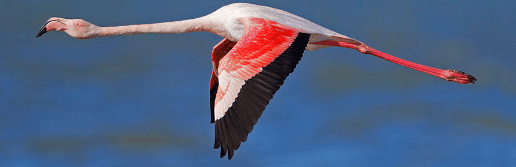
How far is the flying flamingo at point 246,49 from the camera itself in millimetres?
11477

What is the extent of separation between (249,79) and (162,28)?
121 inches

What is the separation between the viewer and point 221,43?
48.4ft

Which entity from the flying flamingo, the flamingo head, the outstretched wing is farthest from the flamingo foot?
the flamingo head

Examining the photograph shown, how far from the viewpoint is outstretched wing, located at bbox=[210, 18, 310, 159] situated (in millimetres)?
11383

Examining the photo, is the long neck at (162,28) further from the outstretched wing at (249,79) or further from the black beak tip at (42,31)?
the outstretched wing at (249,79)

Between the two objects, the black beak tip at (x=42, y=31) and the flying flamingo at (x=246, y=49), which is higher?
the black beak tip at (x=42, y=31)

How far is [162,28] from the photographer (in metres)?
14.1

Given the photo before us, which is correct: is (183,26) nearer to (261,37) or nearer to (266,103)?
(261,37)

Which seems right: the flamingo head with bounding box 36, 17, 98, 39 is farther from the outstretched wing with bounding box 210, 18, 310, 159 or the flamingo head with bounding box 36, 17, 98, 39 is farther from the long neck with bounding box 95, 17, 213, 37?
the outstretched wing with bounding box 210, 18, 310, 159

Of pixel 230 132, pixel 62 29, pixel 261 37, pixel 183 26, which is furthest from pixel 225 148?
pixel 62 29

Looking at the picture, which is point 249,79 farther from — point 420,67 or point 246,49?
point 420,67

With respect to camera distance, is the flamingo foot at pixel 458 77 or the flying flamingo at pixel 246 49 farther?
the flamingo foot at pixel 458 77

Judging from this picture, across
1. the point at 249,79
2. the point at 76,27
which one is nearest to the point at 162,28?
the point at 76,27

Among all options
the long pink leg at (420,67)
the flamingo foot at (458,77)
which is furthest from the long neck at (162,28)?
the flamingo foot at (458,77)
